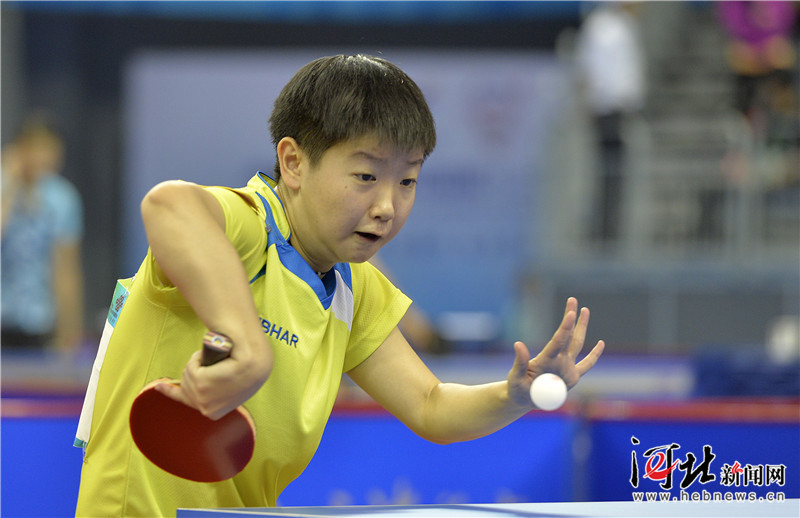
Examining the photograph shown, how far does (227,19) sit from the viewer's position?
1215 cm

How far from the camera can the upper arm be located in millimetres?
2166

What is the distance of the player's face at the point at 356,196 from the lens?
1.82m

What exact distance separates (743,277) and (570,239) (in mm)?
1560

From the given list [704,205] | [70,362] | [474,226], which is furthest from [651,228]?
[70,362]

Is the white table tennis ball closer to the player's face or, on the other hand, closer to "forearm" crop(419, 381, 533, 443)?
"forearm" crop(419, 381, 533, 443)

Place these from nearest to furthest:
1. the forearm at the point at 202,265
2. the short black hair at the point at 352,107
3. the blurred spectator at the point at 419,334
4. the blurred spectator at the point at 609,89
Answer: the forearm at the point at 202,265 < the short black hair at the point at 352,107 < the blurred spectator at the point at 419,334 < the blurred spectator at the point at 609,89

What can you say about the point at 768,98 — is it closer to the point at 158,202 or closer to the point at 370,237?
the point at 370,237

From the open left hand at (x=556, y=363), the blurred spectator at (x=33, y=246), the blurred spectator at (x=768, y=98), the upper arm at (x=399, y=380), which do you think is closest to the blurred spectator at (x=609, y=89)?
the blurred spectator at (x=768, y=98)

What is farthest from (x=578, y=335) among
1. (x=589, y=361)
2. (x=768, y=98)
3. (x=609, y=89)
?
(x=768, y=98)

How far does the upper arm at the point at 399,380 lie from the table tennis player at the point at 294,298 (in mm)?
139

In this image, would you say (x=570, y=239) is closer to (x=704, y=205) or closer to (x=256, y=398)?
(x=704, y=205)

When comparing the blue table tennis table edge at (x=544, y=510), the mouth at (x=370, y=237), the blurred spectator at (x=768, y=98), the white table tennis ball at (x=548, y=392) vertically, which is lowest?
the blue table tennis table edge at (x=544, y=510)

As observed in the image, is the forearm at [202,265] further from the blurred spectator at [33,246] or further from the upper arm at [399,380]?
the blurred spectator at [33,246]

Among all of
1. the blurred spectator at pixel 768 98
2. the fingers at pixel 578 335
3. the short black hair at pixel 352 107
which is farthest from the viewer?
the blurred spectator at pixel 768 98
